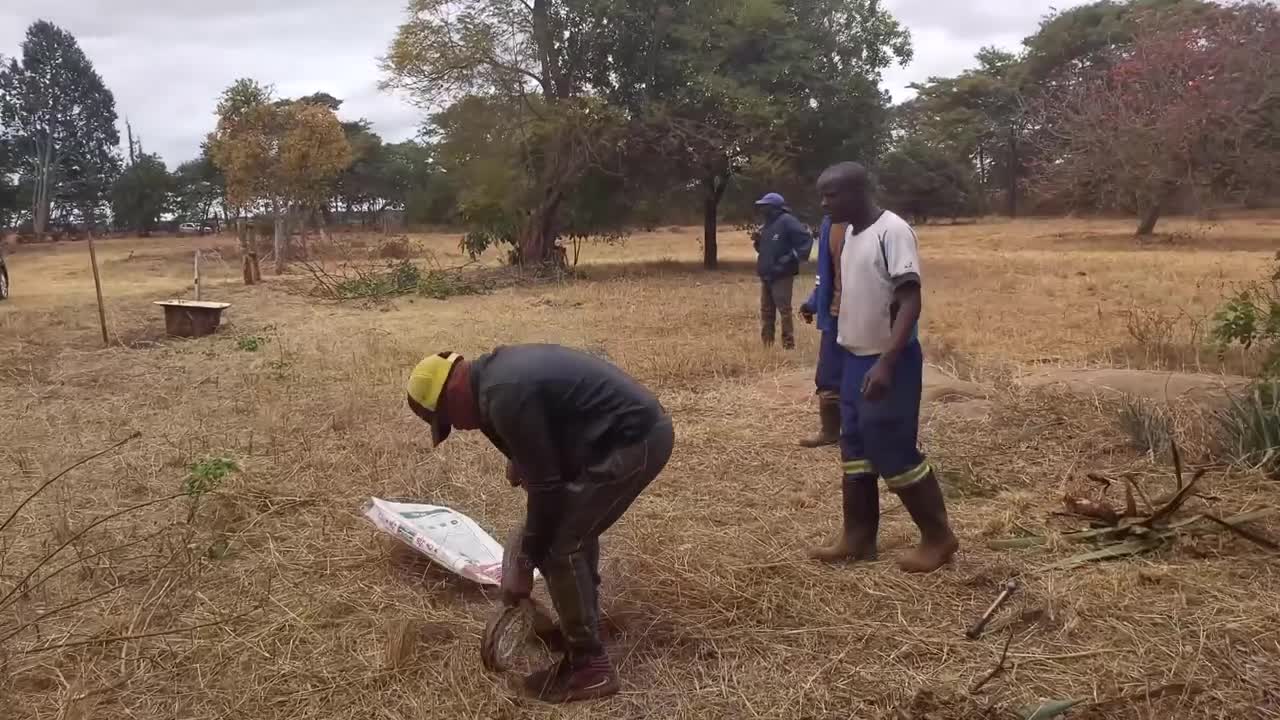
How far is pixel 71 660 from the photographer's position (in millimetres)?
3428

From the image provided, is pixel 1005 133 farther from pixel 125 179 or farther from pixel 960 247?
pixel 125 179

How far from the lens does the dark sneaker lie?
122 inches

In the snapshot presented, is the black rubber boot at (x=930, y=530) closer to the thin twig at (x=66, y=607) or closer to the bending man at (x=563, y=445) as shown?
the bending man at (x=563, y=445)

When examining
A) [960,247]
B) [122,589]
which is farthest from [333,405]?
[960,247]

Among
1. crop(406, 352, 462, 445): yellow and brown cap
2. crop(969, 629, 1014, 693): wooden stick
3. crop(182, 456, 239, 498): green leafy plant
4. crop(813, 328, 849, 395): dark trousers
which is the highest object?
crop(406, 352, 462, 445): yellow and brown cap

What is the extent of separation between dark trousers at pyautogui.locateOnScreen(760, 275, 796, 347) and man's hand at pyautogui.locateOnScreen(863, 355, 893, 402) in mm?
4889

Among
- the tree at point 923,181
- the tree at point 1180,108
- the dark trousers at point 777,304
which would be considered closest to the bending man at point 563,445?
the dark trousers at point 777,304

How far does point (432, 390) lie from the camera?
2816 mm

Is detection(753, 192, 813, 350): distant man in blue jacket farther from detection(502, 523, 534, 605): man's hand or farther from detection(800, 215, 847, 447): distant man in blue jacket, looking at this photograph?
detection(502, 523, 534, 605): man's hand

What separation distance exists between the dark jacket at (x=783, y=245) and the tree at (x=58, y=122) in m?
40.4

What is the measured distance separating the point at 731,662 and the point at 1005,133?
42411 millimetres

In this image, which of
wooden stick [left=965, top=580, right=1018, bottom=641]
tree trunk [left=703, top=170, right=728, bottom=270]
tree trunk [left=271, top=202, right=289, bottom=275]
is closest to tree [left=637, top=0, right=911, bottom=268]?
tree trunk [left=703, top=170, right=728, bottom=270]

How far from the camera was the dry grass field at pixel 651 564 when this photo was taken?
311cm

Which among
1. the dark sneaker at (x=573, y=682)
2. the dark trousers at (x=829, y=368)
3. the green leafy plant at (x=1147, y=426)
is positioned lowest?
the dark sneaker at (x=573, y=682)
